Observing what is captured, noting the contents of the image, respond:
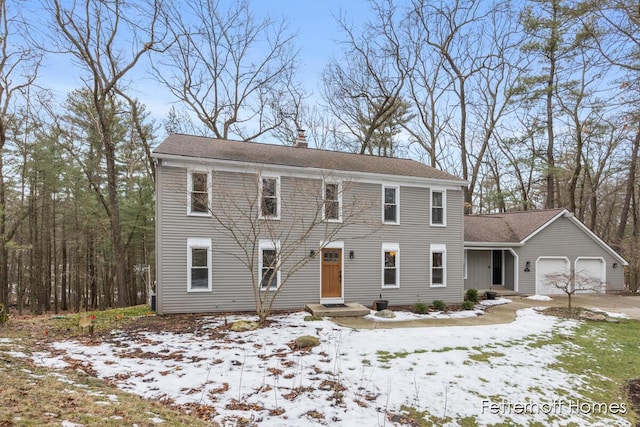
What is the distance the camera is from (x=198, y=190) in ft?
39.3

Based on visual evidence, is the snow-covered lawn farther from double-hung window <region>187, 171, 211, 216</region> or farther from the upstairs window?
the upstairs window

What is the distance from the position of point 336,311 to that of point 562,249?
46.9 feet

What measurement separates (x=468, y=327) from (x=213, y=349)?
7289 mm

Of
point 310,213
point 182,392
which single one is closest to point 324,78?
point 310,213

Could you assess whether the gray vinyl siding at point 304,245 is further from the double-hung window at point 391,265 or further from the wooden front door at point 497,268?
the wooden front door at point 497,268

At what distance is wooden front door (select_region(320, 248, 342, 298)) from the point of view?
13.3 m

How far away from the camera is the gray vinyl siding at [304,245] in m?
11.5

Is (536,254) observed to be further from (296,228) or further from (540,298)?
(296,228)

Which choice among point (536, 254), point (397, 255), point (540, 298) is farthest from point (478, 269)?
point (397, 255)

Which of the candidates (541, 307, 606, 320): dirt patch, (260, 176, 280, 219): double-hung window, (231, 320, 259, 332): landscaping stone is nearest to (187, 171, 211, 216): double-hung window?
(260, 176, 280, 219): double-hung window

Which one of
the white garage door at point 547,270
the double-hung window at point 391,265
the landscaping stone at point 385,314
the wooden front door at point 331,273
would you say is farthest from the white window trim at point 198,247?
the white garage door at point 547,270

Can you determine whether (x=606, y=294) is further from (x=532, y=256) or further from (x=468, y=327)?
(x=468, y=327)

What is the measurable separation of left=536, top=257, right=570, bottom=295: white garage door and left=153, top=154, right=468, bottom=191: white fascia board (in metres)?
7.42

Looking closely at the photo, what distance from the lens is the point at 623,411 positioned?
21.2 ft
